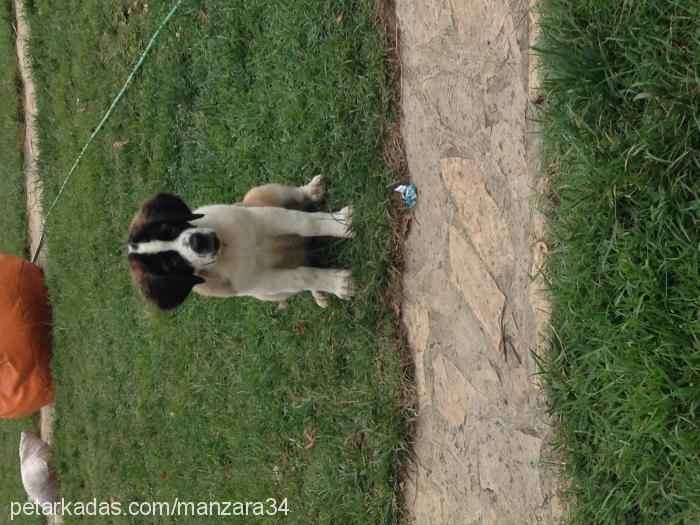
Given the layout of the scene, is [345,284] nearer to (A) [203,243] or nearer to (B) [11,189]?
(A) [203,243]

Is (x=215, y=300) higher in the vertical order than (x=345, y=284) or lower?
lower

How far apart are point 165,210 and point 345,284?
42.0 inches

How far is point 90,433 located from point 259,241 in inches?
155

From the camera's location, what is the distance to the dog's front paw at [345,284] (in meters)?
3.62

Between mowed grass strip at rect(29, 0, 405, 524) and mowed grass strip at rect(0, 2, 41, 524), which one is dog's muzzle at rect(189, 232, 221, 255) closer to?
mowed grass strip at rect(29, 0, 405, 524)

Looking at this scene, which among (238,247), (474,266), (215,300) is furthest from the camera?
(215,300)

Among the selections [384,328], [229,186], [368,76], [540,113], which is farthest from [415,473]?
[229,186]

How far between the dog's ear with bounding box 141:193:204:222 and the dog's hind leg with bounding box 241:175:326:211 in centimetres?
49


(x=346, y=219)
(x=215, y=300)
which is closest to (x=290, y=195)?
(x=346, y=219)

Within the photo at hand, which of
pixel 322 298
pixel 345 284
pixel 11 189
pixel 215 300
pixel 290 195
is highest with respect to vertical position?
pixel 11 189

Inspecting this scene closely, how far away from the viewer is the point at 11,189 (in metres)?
7.68

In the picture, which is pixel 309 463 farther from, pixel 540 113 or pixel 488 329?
pixel 540 113

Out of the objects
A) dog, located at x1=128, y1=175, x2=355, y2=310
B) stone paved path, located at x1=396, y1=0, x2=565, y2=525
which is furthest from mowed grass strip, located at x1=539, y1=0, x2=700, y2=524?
dog, located at x1=128, y1=175, x2=355, y2=310

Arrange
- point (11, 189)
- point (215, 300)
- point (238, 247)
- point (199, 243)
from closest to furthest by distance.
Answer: point (199, 243)
point (238, 247)
point (215, 300)
point (11, 189)
